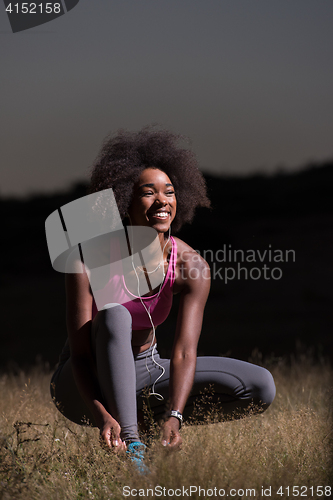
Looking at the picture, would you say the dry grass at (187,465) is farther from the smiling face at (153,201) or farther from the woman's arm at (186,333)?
the smiling face at (153,201)

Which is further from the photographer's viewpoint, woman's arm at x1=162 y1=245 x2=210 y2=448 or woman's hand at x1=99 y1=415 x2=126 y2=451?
woman's arm at x1=162 y1=245 x2=210 y2=448

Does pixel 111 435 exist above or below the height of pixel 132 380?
below

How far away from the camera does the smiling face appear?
2.41m

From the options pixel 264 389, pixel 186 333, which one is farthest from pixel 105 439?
pixel 264 389

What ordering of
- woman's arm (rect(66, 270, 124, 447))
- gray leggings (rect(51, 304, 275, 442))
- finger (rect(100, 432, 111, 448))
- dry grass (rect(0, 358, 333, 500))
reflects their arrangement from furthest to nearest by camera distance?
woman's arm (rect(66, 270, 124, 447)) → gray leggings (rect(51, 304, 275, 442)) → finger (rect(100, 432, 111, 448)) → dry grass (rect(0, 358, 333, 500))

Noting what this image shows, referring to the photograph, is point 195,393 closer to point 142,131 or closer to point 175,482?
point 175,482

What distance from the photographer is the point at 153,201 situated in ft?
7.94

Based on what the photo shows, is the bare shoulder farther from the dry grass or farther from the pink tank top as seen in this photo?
the dry grass

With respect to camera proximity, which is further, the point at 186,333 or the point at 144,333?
the point at 144,333

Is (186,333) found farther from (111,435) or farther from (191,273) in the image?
(111,435)

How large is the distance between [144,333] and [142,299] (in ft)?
0.61

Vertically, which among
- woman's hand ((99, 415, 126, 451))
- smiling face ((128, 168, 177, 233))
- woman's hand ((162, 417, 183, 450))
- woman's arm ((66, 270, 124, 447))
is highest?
smiling face ((128, 168, 177, 233))

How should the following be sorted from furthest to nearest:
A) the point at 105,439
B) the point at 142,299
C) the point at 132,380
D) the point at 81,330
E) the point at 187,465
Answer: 1. the point at 142,299
2. the point at 81,330
3. the point at 132,380
4. the point at 105,439
5. the point at 187,465

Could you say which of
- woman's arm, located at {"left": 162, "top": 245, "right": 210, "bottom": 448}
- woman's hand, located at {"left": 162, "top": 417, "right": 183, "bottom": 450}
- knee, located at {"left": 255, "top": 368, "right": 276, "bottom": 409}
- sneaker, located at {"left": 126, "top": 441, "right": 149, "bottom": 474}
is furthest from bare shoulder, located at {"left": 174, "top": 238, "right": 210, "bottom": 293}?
sneaker, located at {"left": 126, "top": 441, "right": 149, "bottom": 474}
